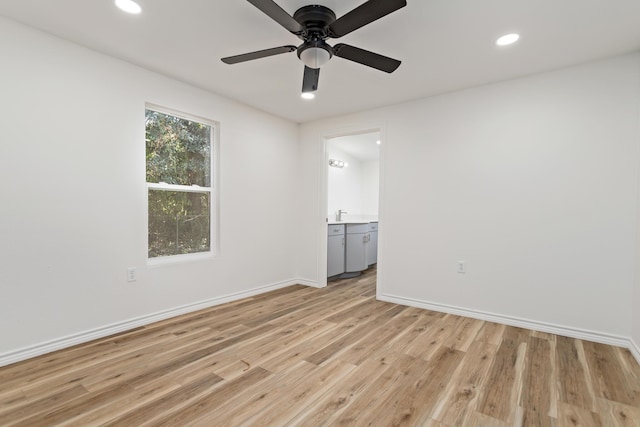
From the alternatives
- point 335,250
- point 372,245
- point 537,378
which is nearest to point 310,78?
point 537,378

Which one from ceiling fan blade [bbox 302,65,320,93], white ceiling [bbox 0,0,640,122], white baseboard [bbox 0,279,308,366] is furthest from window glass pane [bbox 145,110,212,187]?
ceiling fan blade [bbox 302,65,320,93]

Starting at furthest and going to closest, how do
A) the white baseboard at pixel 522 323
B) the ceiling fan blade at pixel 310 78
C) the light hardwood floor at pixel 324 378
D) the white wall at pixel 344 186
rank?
the white wall at pixel 344 186 < the white baseboard at pixel 522 323 < the ceiling fan blade at pixel 310 78 < the light hardwood floor at pixel 324 378

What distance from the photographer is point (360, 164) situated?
7.04 meters

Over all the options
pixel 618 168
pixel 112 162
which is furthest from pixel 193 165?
pixel 618 168

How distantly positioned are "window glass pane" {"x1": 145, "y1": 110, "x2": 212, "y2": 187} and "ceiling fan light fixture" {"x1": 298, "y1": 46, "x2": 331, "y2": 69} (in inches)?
72.4

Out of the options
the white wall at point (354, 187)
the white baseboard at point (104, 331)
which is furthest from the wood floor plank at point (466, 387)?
the white wall at point (354, 187)

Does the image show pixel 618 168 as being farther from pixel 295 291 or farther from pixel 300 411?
pixel 295 291

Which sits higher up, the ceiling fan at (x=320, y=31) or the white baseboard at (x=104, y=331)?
the ceiling fan at (x=320, y=31)

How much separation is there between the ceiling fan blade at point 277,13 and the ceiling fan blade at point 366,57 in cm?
28

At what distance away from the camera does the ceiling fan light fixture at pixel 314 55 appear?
1985 millimetres

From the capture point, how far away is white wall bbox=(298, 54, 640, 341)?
2600mm

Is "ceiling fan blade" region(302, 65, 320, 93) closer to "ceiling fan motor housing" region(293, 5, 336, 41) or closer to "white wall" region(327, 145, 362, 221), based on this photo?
"ceiling fan motor housing" region(293, 5, 336, 41)

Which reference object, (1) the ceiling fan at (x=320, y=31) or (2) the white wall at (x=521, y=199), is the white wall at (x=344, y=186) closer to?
(2) the white wall at (x=521, y=199)

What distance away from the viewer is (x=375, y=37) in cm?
233
